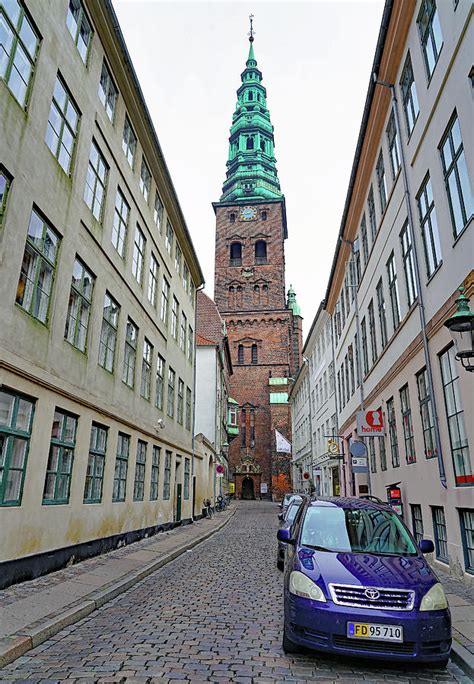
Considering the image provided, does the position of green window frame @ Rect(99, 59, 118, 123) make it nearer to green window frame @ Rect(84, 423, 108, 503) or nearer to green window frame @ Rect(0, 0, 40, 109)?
green window frame @ Rect(0, 0, 40, 109)

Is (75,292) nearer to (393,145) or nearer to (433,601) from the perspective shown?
(433,601)

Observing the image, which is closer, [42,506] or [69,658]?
[69,658]

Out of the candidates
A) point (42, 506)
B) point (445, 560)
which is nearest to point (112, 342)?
point (42, 506)

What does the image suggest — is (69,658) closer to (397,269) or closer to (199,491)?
(397,269)

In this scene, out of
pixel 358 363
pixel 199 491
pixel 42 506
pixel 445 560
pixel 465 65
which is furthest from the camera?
pixel 199 491

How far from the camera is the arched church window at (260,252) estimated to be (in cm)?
6800

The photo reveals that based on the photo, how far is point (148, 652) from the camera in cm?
539

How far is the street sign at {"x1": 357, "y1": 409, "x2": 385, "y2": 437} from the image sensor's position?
1433 cm

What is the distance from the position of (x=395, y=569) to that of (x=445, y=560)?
5.68 meters

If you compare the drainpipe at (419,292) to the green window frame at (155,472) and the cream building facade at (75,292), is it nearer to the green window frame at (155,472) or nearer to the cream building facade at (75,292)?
the cream building facade at (75,292)

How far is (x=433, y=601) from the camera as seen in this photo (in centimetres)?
494

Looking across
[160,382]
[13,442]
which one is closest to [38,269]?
[13,442]

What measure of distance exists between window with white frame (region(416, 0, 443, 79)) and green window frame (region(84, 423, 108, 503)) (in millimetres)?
11000

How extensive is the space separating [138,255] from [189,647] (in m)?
13.4
